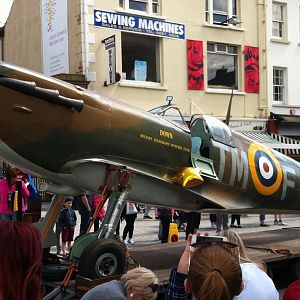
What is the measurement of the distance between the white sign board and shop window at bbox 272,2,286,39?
9279 mm

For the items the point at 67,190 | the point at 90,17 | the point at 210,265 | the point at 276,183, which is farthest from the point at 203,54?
the point at 210,265

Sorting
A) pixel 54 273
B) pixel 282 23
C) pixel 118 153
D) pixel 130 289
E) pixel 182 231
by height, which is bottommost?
pixel 182 231

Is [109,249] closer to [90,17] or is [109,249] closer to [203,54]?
[90,17]

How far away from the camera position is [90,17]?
58.0ft

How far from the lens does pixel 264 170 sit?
7871 mm

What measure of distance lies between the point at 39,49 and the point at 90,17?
4032 millimetres

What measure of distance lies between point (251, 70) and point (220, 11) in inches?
109

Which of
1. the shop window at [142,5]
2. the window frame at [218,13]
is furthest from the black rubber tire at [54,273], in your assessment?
the window frame at [218,13]

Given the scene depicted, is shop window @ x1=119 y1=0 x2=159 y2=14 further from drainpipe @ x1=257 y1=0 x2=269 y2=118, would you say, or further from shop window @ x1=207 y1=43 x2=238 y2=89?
drainpipe @ x1=257 y1=0 x2=269 y2=118

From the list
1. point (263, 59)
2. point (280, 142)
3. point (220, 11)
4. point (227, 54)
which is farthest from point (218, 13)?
point (280, 142)

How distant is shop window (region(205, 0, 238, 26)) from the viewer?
2025 centimetres

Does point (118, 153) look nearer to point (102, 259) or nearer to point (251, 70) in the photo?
point (102, 259)

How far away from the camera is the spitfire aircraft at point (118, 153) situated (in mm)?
5402

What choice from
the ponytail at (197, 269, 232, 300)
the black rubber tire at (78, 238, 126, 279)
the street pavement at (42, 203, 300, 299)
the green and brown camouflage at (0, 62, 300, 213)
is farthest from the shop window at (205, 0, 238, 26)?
the ponytail at (197, 269, 232, 300)
